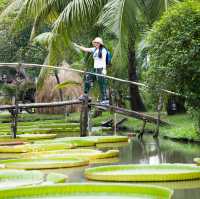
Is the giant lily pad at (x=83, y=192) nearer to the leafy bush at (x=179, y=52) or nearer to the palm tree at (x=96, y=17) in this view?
the leafy bush at (x=179, y=52)

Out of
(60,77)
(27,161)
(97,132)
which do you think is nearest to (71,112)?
(60,77)

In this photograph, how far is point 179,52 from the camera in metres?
8.46

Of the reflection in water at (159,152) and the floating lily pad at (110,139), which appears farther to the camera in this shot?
the floating lily pad at (110,139)

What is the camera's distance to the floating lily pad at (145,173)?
668 cm

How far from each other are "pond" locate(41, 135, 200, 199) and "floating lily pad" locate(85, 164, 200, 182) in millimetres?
110

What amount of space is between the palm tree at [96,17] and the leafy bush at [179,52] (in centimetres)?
444

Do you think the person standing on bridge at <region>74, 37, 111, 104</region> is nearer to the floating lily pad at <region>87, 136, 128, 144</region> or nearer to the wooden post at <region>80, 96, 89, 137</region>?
the wooden post at <region>80, 96, 89, 137</region>

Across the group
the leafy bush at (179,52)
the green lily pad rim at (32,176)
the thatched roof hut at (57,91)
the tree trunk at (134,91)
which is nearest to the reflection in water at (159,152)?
the leafy bush at (179,52)

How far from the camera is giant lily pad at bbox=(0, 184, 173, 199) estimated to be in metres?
5.18

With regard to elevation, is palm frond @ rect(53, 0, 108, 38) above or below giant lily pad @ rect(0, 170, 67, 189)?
above

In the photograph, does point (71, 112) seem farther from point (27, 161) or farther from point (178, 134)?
point (27, 161)

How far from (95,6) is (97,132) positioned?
3.28m

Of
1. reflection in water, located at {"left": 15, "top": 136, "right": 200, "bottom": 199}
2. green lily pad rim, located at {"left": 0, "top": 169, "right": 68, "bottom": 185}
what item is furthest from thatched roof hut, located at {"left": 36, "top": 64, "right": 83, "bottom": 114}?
green lily pad rim, located at {"left": 0, "top": 169, "right": 68, "bottom": 185}

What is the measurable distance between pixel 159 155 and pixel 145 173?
319 cm
